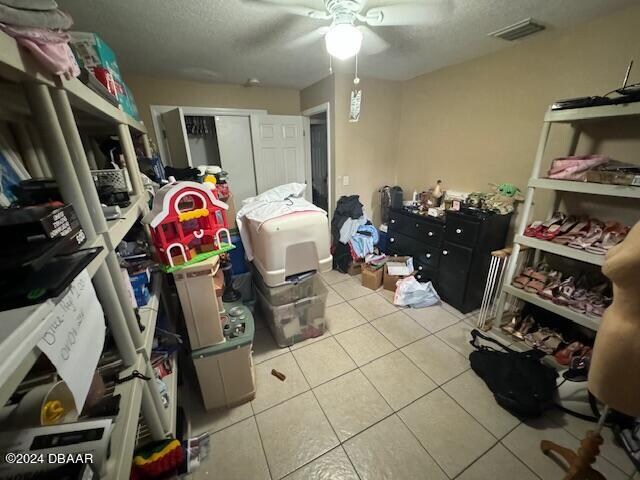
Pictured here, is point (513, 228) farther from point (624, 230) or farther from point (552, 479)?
point (552, 479)

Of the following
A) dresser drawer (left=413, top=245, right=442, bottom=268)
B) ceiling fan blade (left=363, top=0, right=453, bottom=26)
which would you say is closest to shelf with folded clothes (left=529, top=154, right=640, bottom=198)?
dresser drawer (left=413, top=245, right=442, bottom=268)

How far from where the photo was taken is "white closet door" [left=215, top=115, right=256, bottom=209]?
3189 mm

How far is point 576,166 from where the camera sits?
158cm

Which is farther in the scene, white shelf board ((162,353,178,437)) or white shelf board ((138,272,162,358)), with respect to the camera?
white shelf board ((162,353,178,437))

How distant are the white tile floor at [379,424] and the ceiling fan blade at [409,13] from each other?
2.29m

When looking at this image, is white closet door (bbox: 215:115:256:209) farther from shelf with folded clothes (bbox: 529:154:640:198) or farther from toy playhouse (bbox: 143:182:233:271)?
shelf with folded clothes (bbox: 529:154:640:198)

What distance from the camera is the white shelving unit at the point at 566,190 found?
1346mm

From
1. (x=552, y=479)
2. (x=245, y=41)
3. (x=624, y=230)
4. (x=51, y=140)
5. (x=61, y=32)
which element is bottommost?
(x=552, y=479)

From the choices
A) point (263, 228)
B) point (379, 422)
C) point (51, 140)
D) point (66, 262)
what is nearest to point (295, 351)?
point (379, 422)

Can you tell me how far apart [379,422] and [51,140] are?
1898 mm

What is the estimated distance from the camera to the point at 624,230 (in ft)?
5.08

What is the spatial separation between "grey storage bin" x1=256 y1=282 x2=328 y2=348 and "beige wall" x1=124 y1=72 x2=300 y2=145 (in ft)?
8.42

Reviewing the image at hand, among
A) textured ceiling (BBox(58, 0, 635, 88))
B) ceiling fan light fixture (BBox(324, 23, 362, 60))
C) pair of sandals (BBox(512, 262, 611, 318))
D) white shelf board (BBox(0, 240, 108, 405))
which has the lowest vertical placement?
pair of sandals (BBox(512, 262, 611, 318))

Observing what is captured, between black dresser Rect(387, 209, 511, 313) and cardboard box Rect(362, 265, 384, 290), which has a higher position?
black dresser Rect(387, 209, 511, 313)
